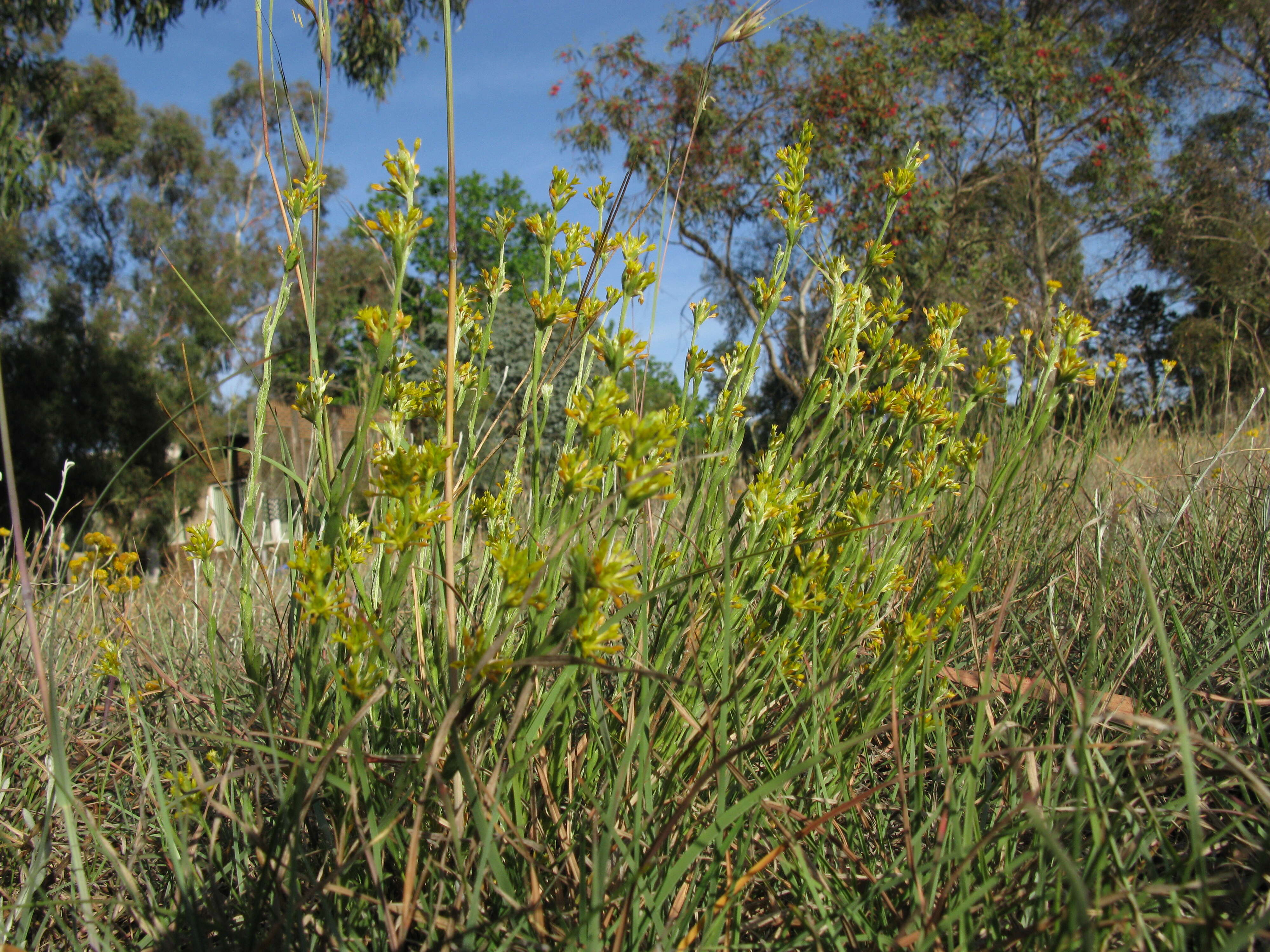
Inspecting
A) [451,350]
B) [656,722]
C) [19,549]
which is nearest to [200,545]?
[19,549]

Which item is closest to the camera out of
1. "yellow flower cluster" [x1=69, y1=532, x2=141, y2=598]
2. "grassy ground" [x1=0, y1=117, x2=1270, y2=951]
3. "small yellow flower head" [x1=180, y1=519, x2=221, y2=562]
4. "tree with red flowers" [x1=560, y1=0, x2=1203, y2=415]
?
"grassy ground" [x1=0, y1=117, x2=1270, y2=951]

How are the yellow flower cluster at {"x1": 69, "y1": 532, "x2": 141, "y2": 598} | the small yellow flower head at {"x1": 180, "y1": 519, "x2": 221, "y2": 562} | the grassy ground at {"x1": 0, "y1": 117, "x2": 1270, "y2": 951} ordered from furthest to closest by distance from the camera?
the yellow flower cluster at {"x1": 69, "y1": 532, "x2": 141, "y2": 598}, the small yellow flower head at {"x1": 180, "y1": 519, "x2": 221, "y2": 562}, the grassy ground at {"x1": 0, "y1": 117, "x2": 1270, "y2": 951}

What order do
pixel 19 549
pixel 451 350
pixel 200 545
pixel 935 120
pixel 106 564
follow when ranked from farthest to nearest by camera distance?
pixel 935 120 < pixel 106 564 < pixel 200 545 < pixel 451 350 < pixel 19 549

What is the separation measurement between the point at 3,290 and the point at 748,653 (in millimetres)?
19583

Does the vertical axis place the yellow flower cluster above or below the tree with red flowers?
below

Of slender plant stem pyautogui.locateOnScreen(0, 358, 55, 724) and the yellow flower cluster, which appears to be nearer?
slender plant stem pyautogui.locateOnScreen(0, 358, 55, 724)

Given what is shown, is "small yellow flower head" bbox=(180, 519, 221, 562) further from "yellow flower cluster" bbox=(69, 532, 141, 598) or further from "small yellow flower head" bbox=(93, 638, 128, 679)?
"yellow flower cluster" bbox=(69, 532, 141, 598)

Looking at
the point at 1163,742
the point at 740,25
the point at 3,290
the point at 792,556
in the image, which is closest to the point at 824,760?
the point at 792,556

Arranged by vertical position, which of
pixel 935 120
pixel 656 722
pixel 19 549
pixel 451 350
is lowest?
pixel 656 722

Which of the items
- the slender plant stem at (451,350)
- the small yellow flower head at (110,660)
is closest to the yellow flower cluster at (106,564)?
the small yellow flower head at (110,660)

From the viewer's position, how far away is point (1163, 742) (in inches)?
43.1

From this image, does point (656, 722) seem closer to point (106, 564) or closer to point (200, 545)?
point (200, 545)

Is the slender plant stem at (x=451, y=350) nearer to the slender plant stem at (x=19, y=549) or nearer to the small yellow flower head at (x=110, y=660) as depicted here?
the slender plant stem at (x=19, y=549)

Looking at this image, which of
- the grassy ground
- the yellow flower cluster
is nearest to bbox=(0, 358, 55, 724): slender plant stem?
the grassy ground
